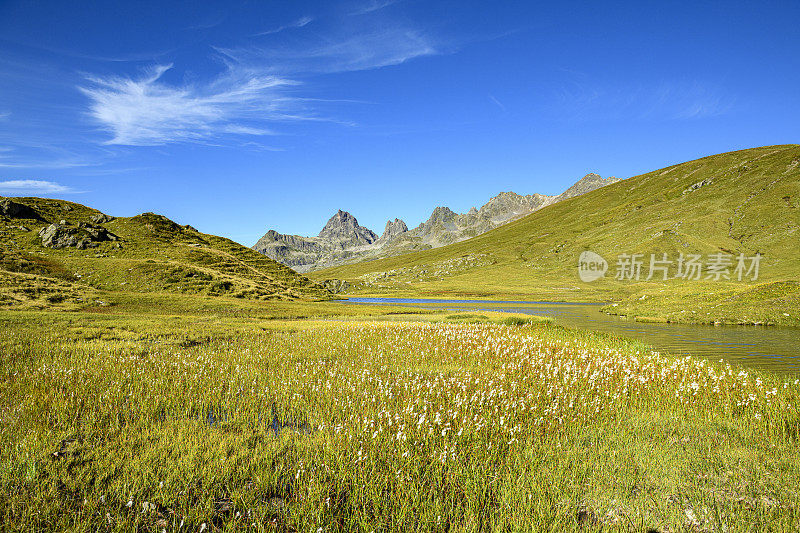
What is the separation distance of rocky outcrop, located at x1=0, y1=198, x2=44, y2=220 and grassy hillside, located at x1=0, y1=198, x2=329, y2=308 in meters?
0.28

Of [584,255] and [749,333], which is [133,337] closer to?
[749,333]

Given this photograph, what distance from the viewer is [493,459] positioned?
22.4ft

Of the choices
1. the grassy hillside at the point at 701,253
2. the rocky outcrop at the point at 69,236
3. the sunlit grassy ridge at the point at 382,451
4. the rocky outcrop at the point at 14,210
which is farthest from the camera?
the rocky outcrop at the point at 14,210

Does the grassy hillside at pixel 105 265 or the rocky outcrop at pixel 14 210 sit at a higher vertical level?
the rocky outcrop at pixel 14 210

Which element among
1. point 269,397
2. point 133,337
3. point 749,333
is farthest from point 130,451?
point 749,333

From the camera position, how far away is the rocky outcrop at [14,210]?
206 ft

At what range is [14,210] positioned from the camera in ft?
210

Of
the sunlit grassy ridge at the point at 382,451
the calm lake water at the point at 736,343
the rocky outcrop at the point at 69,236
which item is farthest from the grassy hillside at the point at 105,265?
the calm lake water at the point at 736,343

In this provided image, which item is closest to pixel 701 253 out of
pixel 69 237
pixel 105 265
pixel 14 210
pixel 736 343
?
pixel 736 343

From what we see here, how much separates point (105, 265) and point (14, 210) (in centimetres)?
2794

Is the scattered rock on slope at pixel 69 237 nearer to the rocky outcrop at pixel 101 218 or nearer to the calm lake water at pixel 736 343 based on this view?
the rocky outcrop at pixel 101 218

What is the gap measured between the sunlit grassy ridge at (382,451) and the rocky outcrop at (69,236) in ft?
204

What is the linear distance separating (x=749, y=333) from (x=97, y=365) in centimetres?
4294

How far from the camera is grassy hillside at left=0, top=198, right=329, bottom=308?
38.0 m
